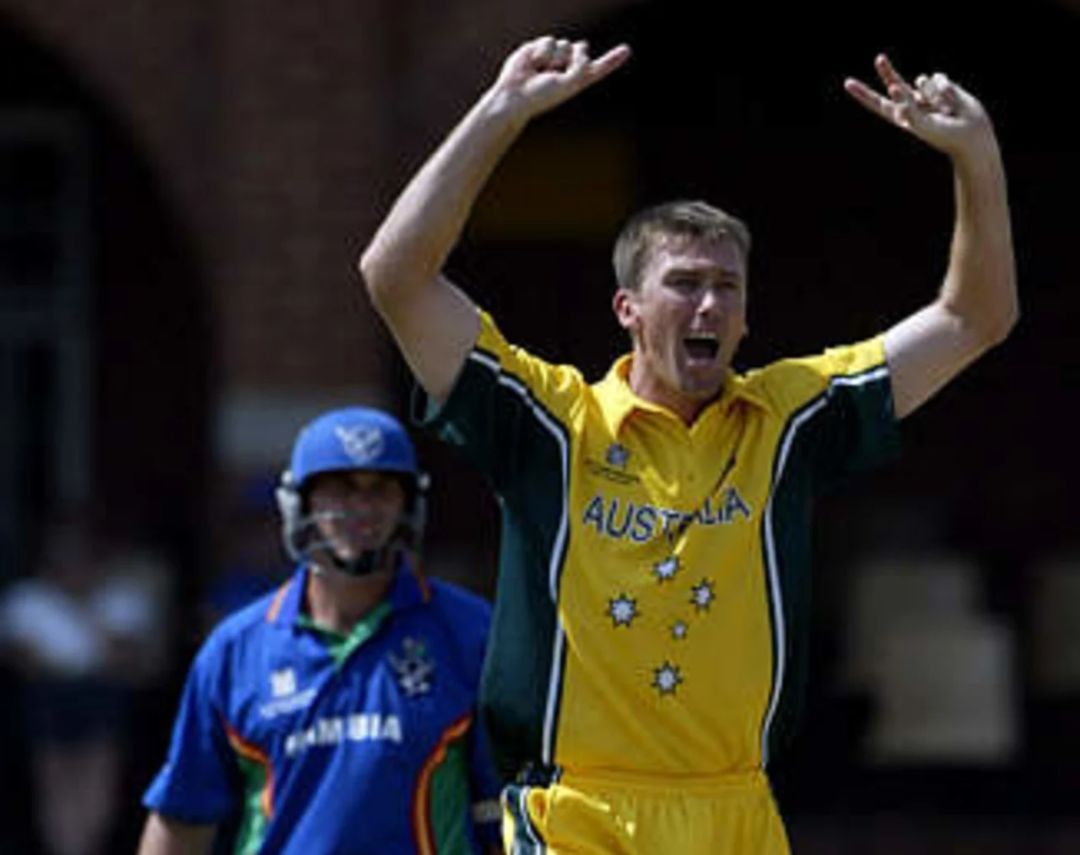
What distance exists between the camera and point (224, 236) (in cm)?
1302

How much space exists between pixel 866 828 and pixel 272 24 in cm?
377

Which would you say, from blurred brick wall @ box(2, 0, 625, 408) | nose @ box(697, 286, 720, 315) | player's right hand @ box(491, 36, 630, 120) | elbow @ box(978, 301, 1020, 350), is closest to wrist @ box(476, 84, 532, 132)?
player's right hand @ box(491, 36, 630, 120)

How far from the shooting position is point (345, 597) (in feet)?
24.0

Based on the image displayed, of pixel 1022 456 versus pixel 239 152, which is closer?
pixel 239 152

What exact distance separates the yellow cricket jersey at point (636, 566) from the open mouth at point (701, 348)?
0.14m

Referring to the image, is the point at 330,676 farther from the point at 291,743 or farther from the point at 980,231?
the point at 980,231

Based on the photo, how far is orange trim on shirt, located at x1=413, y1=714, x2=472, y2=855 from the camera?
23.3 feet

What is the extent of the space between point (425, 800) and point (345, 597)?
505 mm

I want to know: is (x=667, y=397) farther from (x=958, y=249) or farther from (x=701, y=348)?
(x=958, y=249)

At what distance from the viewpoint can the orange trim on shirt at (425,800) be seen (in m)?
7.09

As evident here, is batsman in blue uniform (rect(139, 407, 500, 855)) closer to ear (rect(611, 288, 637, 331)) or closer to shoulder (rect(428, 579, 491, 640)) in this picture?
shoulder (rect(428, 579, 491, 640))

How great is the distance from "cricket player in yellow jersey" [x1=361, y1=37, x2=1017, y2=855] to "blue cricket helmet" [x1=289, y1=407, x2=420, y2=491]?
129 centimetres

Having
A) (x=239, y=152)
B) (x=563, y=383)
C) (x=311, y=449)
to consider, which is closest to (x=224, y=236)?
(x=239, y=152)

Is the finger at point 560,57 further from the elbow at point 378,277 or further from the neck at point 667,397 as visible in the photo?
the neck at point 667,397
